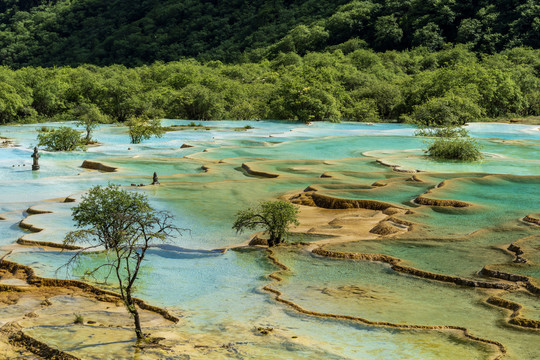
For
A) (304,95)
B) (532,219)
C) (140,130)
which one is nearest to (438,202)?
(532,219)

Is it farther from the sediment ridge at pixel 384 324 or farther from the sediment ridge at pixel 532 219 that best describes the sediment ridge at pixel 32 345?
the sediment ridge at pixel 532 219

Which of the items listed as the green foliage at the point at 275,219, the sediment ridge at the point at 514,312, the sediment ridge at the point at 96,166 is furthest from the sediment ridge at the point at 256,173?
the sediment ridge at the point at 514,312

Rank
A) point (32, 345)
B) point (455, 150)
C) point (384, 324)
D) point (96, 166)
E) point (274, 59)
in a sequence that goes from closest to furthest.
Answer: point (32, 345) → point (384, 324) → point (96, 166) → point (455, 150) → point (274, 59)

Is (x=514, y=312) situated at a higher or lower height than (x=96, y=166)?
lower

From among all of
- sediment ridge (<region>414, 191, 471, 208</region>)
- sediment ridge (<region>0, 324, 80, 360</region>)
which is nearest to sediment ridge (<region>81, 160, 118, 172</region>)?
sediment ridge (<region>414, 191, 471, 208</region>)

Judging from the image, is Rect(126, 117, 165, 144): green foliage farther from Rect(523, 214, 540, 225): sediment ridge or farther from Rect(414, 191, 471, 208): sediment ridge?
Rect(523, 214, 540, 225): sediment ridge

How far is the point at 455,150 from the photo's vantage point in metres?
20.8

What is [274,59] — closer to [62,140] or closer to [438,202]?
[62,140]

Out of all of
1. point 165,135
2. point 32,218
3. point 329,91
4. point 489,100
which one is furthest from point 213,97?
point 32,218

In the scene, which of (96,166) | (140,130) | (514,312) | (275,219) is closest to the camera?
(514,312)

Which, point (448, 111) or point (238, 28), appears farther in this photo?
point (238, 28)

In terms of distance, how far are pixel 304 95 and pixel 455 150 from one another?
15032 mm

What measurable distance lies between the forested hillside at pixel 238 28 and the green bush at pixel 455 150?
34.7 m

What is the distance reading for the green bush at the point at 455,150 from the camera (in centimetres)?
2048
